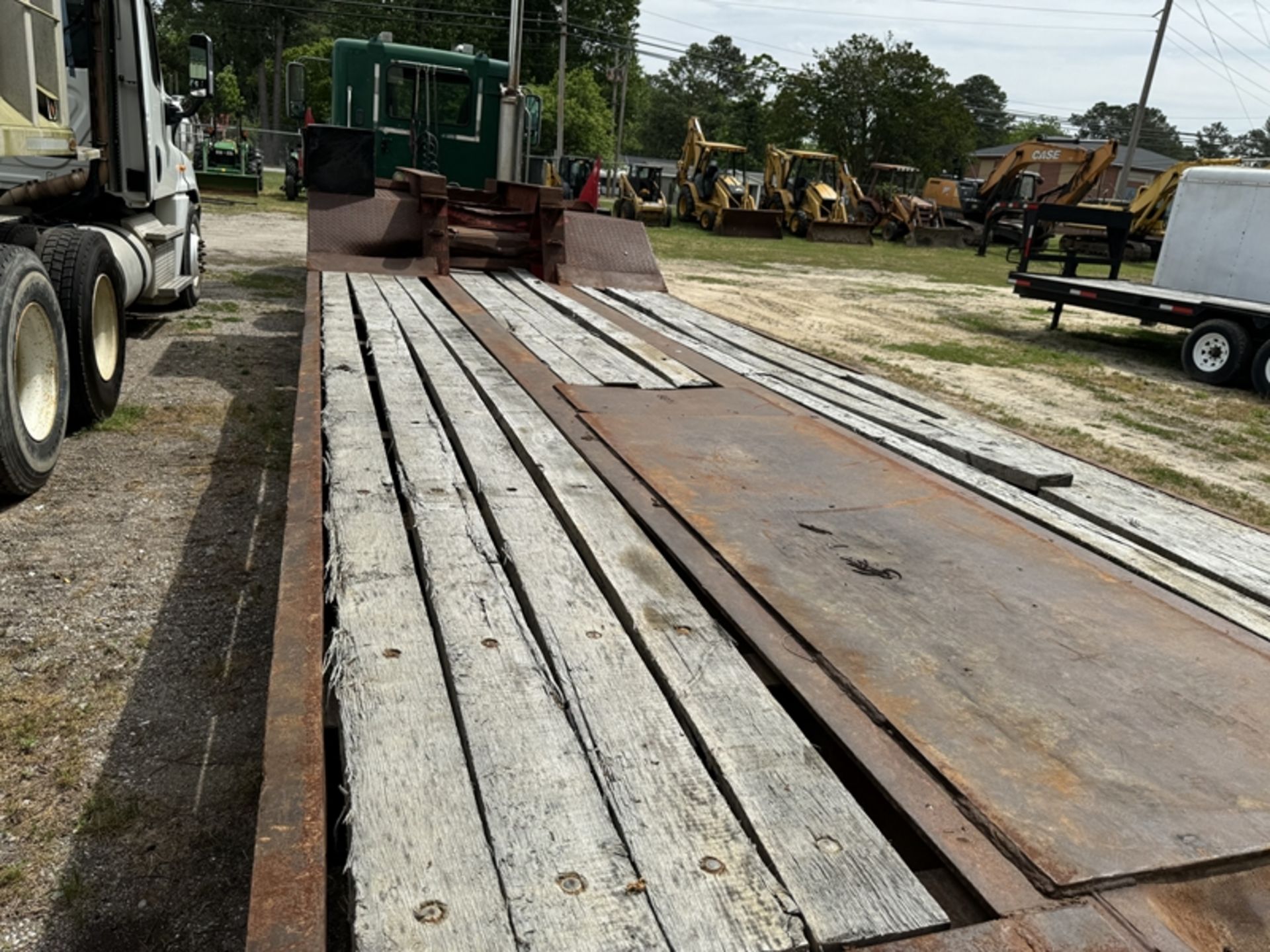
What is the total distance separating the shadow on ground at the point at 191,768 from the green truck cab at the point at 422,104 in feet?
24.4

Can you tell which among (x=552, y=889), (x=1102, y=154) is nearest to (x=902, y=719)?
(x=552, y=889)

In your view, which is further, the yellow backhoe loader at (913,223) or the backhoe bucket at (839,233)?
the yellow backhoe loader at (913,223)

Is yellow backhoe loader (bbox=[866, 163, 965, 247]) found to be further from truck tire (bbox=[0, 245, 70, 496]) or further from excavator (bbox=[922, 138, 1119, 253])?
truck tire (bbox=[0, 245, 70, 496])

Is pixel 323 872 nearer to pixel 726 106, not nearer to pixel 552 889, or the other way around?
pixel 552 889

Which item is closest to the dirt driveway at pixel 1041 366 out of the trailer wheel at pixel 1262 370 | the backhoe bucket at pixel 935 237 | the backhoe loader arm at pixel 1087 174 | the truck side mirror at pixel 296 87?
the trailer wheel at pixel 1262 370

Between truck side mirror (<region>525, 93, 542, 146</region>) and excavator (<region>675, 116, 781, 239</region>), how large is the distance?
13.5 m

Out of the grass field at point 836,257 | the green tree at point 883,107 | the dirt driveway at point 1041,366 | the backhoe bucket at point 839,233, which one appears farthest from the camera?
the green tree at point 883,107

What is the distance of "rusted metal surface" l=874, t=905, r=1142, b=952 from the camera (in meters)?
1.45

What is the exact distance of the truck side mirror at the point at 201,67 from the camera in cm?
741

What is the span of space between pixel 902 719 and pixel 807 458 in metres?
1.82

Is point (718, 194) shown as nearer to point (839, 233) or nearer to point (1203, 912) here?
point (839, 233)

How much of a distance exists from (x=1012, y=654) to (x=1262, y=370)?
890 cm

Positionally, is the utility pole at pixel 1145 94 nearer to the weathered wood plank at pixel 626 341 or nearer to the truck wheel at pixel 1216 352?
the truck wheel at pixel 1216 352

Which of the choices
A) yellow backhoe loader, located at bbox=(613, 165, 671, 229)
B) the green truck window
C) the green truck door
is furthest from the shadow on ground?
yellow backhoe loader, located at bbox=(613, 165, 671, 229)
